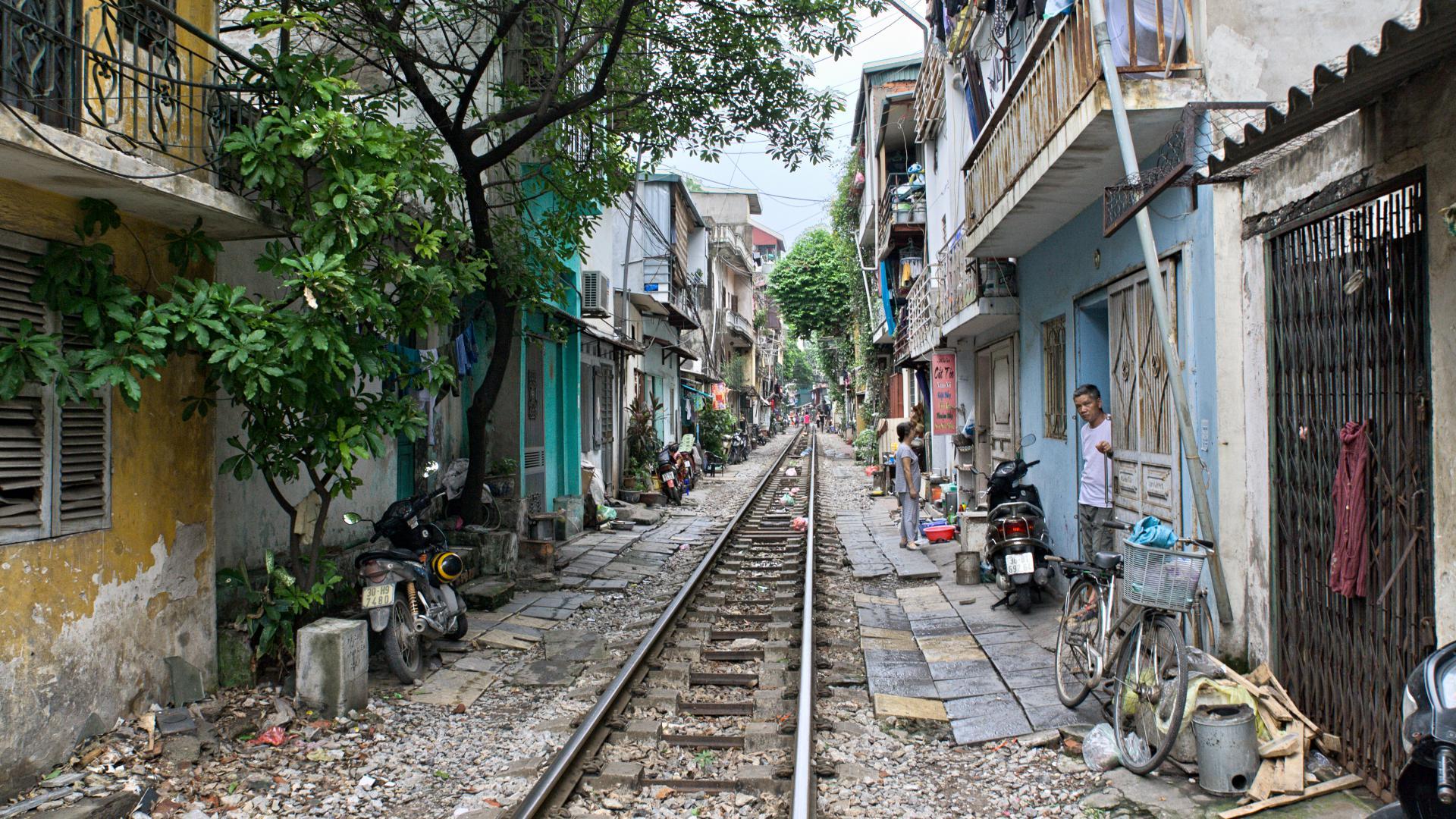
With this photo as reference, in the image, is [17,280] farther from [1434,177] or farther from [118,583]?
[1434,177]

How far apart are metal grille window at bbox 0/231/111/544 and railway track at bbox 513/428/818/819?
111 inches

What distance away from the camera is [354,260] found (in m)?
5.22

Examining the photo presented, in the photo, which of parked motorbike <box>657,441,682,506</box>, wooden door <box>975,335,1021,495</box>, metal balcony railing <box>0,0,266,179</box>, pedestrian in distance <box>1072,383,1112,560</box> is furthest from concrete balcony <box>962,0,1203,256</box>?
parked motorbike <box>657,441,682,506</box>

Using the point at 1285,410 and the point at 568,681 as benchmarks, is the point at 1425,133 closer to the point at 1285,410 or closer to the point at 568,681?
the point at 1285,410

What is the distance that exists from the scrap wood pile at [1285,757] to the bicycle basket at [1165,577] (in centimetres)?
54

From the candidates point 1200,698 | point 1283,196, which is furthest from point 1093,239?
point 1200,698

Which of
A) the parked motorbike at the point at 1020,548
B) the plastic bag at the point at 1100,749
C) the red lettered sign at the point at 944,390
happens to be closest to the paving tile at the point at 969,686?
the plastic bag at the point at 1100,749

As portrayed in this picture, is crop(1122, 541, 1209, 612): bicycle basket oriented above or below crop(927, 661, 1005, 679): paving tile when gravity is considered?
above

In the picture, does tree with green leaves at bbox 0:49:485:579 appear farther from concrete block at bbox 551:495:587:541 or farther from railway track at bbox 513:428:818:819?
concrete block at bbox 551:495:587:541

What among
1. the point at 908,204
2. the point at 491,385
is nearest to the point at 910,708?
the point at 491,385

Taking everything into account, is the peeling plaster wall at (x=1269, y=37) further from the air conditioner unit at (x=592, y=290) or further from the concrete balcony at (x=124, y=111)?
the air conditioner unit at (x=592, y=290)

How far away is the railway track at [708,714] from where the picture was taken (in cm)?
441

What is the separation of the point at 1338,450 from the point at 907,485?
7.43 m

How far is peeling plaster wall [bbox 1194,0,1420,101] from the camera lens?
553 cm
